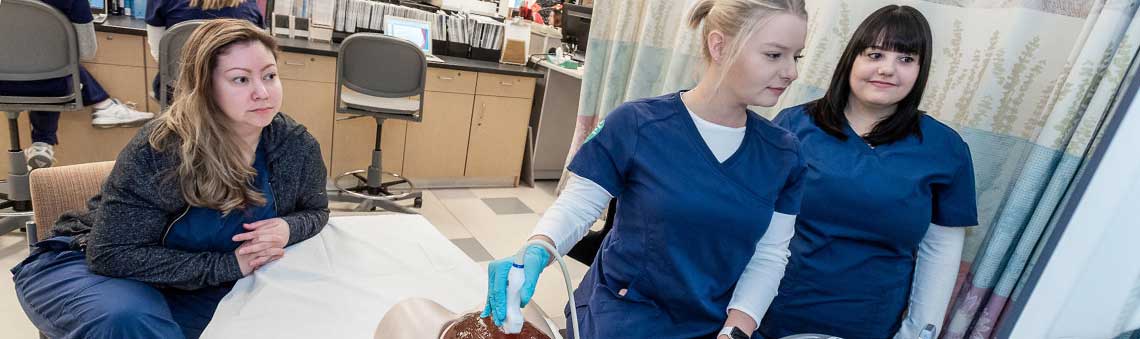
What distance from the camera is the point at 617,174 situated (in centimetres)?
107

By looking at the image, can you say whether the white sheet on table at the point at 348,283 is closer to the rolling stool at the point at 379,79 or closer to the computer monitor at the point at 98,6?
the rolling stool at the point at 379,79

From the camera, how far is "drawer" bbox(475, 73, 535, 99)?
3.47 meters

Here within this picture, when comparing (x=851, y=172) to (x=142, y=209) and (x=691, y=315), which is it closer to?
(x=691, y=315)

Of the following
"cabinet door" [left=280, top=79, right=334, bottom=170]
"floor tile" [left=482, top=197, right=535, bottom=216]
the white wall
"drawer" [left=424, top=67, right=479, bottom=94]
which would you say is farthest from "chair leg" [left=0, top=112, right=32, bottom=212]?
the white wall

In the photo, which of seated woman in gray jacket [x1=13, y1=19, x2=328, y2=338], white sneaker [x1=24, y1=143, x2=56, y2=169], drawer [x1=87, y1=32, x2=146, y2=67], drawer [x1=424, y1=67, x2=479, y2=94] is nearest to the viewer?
seated woman in gray jacket [x1=13, y1=19, x2=328, y2=338]

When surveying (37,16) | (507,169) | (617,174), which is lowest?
(507,169)

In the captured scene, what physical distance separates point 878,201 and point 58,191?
5.40 ft

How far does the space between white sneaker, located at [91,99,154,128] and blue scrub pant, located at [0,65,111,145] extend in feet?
→ 0.16

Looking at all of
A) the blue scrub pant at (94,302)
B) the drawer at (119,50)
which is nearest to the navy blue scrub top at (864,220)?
the blue scrub pant at (94,302)

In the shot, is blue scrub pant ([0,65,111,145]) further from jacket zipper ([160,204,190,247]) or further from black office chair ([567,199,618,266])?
black office chair ([567,199,618,266])

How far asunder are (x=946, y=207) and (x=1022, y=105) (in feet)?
1.09

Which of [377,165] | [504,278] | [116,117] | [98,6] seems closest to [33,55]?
[116,117]

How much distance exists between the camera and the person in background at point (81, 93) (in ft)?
7.28

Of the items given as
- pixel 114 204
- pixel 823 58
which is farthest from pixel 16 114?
pixel 823 58
